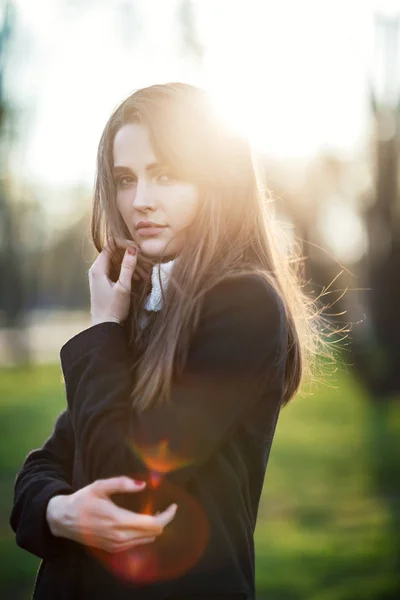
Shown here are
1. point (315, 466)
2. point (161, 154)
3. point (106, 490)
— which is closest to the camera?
point (106, 490)

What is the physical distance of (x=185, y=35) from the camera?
15.4 meters

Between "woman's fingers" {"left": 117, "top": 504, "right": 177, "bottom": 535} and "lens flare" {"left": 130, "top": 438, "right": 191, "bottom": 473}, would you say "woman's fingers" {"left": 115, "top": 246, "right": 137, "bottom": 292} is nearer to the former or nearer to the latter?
"lens flare" {"left": 130, "top": 438, "right": 191, "bottom": 473}

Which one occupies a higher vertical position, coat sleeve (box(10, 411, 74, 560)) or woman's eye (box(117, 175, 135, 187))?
woman's eye (box(117, 175, 135, 187))

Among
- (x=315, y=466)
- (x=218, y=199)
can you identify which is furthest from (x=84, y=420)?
(x=315, y=466)

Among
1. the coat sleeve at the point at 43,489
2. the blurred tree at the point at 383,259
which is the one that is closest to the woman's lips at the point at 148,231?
the coat sleeve at the point at 43,489

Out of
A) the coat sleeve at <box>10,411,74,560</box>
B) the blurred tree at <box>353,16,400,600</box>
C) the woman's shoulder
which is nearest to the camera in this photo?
the woman's shoulder

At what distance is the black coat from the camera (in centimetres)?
184

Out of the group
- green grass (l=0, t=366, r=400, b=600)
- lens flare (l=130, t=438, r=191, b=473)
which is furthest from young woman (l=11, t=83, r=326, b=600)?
green grass (l=0, t=366, r=400, b=600)

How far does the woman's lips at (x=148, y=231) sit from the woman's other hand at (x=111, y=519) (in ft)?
2.33

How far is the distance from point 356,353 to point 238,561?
1442cm

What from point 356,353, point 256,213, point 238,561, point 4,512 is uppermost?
point 256,213

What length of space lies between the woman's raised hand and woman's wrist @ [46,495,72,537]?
48 cm

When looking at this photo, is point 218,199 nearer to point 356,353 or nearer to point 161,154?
point 161,154

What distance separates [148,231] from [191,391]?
0.54m
